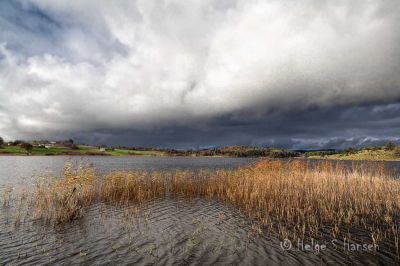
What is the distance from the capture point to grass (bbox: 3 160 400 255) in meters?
14.3

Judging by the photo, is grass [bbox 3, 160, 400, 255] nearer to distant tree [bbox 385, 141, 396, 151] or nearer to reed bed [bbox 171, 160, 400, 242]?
reed bed [bbox 171, 160, 400, 242]

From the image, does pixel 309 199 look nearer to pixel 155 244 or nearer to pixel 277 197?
pixel 277 197

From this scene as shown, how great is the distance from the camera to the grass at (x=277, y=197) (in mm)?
14266

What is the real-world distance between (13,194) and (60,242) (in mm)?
14663

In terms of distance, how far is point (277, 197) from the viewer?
806 inches

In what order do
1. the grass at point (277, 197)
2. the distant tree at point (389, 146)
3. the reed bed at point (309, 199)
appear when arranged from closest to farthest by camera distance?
the reed bed at point (309, 199) → the grass at point (277, 197) → the distant tree at point (389, 146)

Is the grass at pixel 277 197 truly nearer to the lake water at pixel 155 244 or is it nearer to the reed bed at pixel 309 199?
the reed bed at pixel 309 199

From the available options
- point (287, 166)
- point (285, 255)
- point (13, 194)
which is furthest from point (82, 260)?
point (287, 166)

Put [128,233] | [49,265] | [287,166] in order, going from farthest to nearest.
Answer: [287,166]
[128,233]
[49,265]

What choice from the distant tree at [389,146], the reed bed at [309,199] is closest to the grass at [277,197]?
the reed bed at [309,199]

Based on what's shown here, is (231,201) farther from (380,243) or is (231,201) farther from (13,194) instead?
(13,194)

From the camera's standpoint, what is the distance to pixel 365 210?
17.2 m

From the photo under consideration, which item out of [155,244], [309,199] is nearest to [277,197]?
[309,199]

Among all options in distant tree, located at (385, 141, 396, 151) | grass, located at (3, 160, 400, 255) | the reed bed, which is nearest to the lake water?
grass, located at (3, 160, 400, 255)
